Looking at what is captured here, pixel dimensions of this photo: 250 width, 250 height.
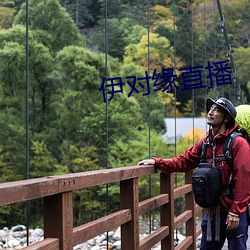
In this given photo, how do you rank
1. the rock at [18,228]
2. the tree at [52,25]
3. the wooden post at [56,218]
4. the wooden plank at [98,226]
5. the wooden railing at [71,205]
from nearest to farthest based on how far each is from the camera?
the wooden railing at [71,205], the wooden post at [56,218], the wooden plank at [98,226], the rock at [18,228], the tree at [52,25]

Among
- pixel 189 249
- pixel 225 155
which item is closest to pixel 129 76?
pixel 189 249

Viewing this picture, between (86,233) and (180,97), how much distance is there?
1770cm

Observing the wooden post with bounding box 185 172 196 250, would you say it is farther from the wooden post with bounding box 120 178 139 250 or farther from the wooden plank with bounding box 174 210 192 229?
the wooden post with bounding box 120 178 139 250

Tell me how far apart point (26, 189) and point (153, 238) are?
1.08 metres

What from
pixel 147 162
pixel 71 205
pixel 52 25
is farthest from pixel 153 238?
pixel 52 25

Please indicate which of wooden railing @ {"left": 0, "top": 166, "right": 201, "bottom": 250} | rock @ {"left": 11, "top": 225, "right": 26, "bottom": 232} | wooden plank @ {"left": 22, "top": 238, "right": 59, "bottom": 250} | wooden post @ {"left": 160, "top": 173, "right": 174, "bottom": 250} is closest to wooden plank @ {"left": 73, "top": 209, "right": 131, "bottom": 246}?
wooden railing @ {"left": 0, "top": 166, "right": 201, "bottom": 250}

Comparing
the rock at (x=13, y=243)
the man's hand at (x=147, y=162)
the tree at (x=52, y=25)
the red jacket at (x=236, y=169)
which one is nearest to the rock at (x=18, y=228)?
the rock at (x=13, y=243)

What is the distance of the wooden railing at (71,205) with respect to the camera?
47.9 inches

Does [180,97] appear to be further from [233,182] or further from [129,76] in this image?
[233,182]

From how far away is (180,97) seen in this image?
62.6 feet

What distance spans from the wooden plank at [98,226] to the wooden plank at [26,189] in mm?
194

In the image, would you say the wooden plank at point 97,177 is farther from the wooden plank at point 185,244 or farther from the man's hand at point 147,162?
the wooden plank at point 185,244

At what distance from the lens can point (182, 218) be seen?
111 inches

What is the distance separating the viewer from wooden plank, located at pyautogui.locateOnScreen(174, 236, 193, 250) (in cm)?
269
